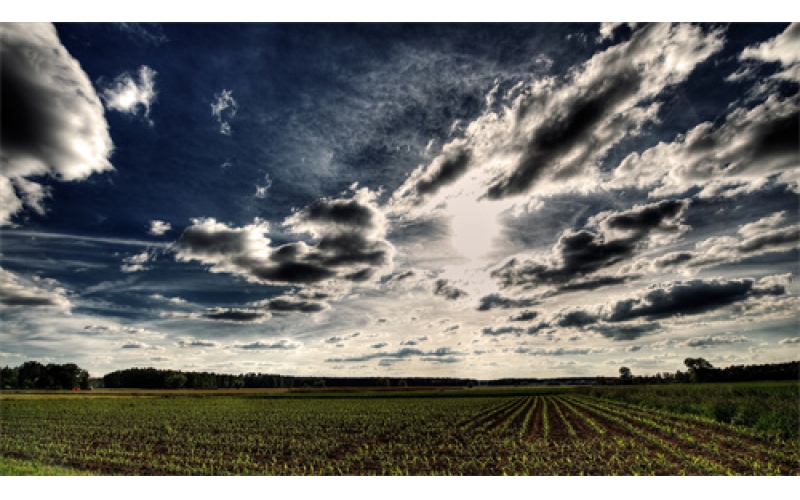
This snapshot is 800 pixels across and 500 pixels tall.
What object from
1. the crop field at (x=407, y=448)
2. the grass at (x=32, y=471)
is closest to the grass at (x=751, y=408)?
the crop field at (x=407, y=448)

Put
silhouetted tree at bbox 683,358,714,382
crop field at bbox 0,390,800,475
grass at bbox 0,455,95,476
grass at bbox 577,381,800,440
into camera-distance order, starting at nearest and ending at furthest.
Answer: grass at bbox 0,455,95,476 < crop field at bbox 0,390,800,475 < grass at bbox 577,381,800,440 < silhouetted tree at bbox 683,358,714,382

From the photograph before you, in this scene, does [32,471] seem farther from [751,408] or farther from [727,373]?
[727,373]

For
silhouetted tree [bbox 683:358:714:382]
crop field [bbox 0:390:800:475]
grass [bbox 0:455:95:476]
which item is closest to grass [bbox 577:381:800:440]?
crop field [bbox 0:390:800:475]

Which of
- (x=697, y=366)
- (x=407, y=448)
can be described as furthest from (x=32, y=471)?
(x=697, y=366)

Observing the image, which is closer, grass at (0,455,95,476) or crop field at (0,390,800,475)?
grass at (0,455,95,476)

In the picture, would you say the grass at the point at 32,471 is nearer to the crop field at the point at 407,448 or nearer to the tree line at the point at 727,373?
the crop field at the point at 407,448

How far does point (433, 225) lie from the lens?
1346cm

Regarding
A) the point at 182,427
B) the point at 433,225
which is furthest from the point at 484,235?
the point at 182,427

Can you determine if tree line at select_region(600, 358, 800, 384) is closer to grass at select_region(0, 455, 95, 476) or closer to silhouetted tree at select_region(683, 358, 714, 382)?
silhouetted tree at select_region(683, 358, 714, 382)

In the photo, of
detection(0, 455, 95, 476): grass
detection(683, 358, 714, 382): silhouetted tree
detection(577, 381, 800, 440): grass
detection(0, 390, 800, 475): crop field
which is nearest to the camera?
detection(0, 455, 95, 476): grass

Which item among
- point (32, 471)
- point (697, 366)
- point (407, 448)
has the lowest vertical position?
point (407, 448)

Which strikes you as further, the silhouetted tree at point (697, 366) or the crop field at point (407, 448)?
the silhouetted tree at point (697, 366)

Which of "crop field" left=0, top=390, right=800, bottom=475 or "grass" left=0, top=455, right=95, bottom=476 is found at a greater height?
"grass" left=0, top=455, right=95, bottom=476
